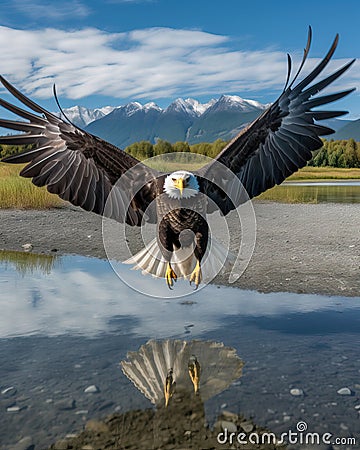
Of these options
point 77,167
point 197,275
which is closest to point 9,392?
point 197,275

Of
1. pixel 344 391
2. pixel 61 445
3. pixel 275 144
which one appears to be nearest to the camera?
pixel 61 445

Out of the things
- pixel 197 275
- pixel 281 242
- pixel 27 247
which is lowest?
pixel 27 247

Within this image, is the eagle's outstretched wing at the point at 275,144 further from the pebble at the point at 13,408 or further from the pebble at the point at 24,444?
the pebble at the point at 24,444

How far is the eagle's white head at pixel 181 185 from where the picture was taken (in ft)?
18.3

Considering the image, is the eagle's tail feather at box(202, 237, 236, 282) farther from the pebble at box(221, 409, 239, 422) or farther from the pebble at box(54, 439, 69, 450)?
the pebble at box(54, 439, 69, 450)

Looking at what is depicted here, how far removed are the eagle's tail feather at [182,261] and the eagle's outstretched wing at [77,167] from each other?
45 centimetres

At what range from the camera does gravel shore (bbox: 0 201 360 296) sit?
305 inches

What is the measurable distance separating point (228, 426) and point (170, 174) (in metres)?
2.99

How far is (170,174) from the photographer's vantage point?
584 cm

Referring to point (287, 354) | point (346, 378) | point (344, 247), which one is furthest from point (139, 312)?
point (344, 247)

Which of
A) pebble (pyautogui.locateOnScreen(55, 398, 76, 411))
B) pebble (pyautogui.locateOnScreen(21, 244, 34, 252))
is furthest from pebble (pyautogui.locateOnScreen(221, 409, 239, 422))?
pebble (pyautogui.locateOnScreen(21, 244, 34, 252))

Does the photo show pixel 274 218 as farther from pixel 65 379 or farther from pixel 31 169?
pixel 65 379

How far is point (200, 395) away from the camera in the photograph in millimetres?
4074

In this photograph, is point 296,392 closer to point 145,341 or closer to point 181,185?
point 145,341
